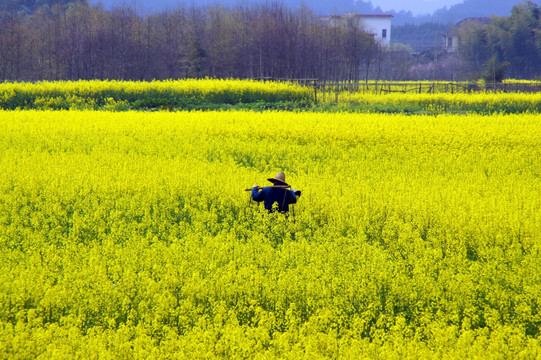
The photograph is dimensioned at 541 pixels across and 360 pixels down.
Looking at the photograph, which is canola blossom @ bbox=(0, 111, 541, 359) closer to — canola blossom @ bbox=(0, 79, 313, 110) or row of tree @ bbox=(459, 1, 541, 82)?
canola blossom @ bbox=(0, 79, 313, 110)

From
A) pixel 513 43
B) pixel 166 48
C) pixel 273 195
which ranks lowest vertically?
pixel 273 195

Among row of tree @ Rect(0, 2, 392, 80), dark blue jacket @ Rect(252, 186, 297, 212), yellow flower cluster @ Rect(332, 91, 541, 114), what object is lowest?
dark blue jacket @ Rect(252, 186, 297, 212)

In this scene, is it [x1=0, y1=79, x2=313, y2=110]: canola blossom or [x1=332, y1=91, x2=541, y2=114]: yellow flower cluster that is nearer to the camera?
[x1=332, y1=91, x2=541, y2=114]: yellow flower cluster

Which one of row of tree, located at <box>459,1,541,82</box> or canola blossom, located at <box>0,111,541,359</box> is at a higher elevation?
row of tree, located at <box>459,1,541,82</box>

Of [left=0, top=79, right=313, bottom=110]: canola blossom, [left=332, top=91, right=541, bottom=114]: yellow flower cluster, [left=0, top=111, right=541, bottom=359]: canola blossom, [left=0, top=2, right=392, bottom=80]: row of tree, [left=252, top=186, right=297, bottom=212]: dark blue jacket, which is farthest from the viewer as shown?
[left=0, top=2, right=392, bottom=80]: row of tree

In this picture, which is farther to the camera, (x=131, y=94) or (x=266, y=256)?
(x=131, y=94)

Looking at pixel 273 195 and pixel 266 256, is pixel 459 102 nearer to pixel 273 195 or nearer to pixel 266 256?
pixel 273 195

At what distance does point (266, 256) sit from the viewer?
629cm

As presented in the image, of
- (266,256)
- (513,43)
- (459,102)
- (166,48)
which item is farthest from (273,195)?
(513,43)

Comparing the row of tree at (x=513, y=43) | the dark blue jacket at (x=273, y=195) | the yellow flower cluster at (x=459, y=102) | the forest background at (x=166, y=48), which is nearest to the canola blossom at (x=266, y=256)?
the dark blue jacket at (x=273, y=195)

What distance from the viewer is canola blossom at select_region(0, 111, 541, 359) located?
4.58 m

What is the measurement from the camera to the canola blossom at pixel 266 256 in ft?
15.0

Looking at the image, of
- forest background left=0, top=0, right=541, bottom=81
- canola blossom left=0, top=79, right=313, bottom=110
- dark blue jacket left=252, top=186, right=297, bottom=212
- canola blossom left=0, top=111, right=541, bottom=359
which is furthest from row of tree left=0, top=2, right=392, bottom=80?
dark blue jacket left=252, top=186, right=297, bottom=212

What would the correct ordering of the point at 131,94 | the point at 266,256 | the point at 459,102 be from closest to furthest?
the point at 266,256 < the point at 459,102 < the point at 131,94
